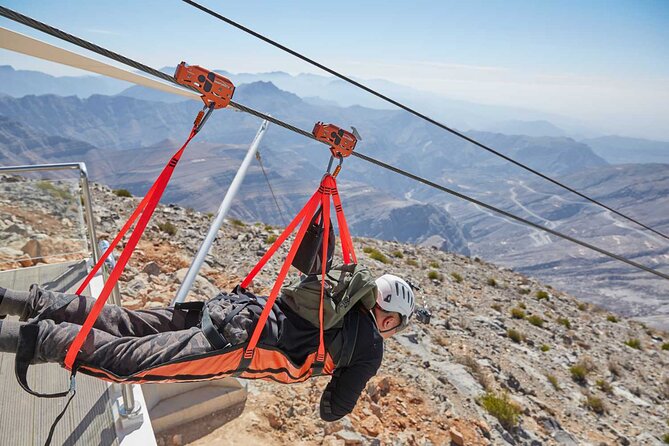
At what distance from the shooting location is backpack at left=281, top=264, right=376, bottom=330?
147 inches

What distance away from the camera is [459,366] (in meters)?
10.3

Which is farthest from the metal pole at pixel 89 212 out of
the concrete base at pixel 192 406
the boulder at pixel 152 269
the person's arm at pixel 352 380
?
the boulder at pixel 152 269

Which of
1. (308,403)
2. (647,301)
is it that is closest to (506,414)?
(308,403)

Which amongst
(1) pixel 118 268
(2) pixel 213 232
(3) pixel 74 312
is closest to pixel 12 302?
(3) pixel 74 312

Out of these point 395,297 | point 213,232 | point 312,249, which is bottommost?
point 213,232

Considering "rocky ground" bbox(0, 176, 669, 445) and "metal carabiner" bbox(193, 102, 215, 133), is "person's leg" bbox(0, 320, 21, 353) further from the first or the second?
"rocky ground" bbox(0, 176, 669, 445)

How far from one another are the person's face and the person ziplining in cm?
1

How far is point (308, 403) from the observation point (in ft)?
22.4

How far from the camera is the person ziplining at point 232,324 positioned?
3029 millimetres

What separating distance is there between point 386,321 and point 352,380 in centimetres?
81

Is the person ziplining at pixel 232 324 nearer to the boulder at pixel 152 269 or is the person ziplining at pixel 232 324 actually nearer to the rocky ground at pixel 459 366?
the rocky ground at pixel 459 366

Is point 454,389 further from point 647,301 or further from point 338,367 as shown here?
point 647,301

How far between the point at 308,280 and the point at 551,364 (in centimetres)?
1207

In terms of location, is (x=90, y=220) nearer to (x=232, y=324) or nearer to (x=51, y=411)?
(x=51, y=411)
